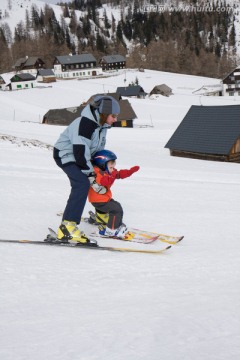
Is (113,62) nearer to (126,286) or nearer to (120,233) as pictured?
(120,233)

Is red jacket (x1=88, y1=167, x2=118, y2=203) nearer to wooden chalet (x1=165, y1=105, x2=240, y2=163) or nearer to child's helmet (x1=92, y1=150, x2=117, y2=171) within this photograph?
child's helmet (x1=92, y1=150, x2=117, y2=171)

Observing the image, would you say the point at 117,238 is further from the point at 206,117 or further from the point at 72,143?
the point at 206,117

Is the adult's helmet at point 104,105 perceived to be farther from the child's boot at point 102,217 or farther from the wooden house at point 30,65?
the wooden house at point 30,65

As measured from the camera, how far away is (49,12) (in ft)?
567

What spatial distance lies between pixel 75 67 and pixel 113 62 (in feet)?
36.0

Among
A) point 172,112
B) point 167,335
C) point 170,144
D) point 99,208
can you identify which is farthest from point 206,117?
point 172,112

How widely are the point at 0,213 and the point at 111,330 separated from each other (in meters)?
3.66

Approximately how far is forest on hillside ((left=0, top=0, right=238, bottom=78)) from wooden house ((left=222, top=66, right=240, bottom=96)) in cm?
3069

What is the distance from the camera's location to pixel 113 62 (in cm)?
10956

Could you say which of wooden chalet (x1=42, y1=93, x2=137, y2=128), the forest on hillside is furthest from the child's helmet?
Result: the forest on hillside

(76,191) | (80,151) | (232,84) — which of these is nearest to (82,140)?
(80,151)

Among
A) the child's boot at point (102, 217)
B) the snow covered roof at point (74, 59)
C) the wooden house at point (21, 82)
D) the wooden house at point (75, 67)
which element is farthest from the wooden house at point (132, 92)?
the child's boot at point (102, 217)

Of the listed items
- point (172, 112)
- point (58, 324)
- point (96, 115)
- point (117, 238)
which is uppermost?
point (96, 115)

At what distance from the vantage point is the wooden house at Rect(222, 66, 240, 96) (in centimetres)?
8156
